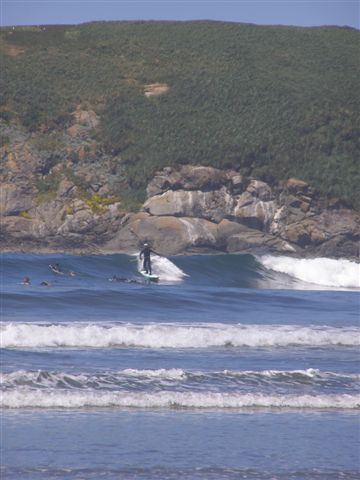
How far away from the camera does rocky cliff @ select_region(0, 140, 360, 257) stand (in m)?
42.9

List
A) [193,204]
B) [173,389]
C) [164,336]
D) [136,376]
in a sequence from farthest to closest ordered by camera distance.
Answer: [193,204] → [164,336] → [136,376] → [173,389]

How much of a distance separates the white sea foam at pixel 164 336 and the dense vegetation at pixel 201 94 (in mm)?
29834

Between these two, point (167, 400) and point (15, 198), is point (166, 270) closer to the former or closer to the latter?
point (15, 198)

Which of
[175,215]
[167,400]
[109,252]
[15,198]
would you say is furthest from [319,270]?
[167,400]

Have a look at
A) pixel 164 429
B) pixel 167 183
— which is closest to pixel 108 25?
pixel 167 183

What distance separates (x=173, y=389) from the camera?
1248 centimetres

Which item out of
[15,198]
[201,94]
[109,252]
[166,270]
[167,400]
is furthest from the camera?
[201,94]

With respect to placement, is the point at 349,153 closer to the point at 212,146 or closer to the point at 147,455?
the point at 212,146

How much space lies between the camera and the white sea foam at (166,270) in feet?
113

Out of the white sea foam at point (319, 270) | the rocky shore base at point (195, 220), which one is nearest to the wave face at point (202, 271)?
the white sea foam at point (319, 270)

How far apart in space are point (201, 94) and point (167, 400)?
48459 millimetres

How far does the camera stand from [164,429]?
34.9 ft

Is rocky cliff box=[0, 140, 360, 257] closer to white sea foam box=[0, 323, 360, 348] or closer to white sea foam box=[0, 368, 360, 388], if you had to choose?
A: white sea foam box=[0, 323, 360, 348]

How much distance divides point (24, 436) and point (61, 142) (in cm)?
4194
